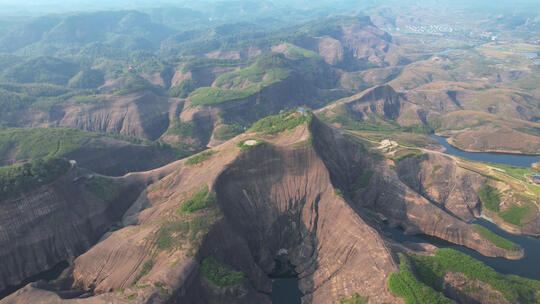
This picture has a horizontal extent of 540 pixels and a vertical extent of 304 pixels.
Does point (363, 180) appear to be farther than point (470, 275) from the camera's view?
Yes

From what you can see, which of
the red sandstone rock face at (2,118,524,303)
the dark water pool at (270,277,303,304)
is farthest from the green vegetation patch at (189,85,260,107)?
the dark water pool at (270,277,303,304)

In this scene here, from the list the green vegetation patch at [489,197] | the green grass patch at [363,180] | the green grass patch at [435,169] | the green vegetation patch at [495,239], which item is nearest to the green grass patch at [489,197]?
the green vegetation patch at [489,197]

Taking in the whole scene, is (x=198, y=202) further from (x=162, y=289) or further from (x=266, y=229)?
(x=162, y=289)

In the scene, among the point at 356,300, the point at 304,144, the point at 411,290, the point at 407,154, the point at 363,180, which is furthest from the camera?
the point at 407,154

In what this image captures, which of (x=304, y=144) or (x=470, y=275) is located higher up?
(x=304, y=144)

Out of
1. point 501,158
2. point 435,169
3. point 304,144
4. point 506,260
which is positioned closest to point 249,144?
point 304,144

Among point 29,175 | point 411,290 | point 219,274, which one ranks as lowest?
point 411,290

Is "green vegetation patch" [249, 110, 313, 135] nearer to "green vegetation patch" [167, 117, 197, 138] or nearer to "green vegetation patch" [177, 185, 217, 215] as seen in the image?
"green vegetation patch" [177, 185, 217, 215]

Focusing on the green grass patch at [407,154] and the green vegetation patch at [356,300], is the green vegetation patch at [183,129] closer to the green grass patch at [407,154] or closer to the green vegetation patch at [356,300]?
the green grass patch at [407,154]
